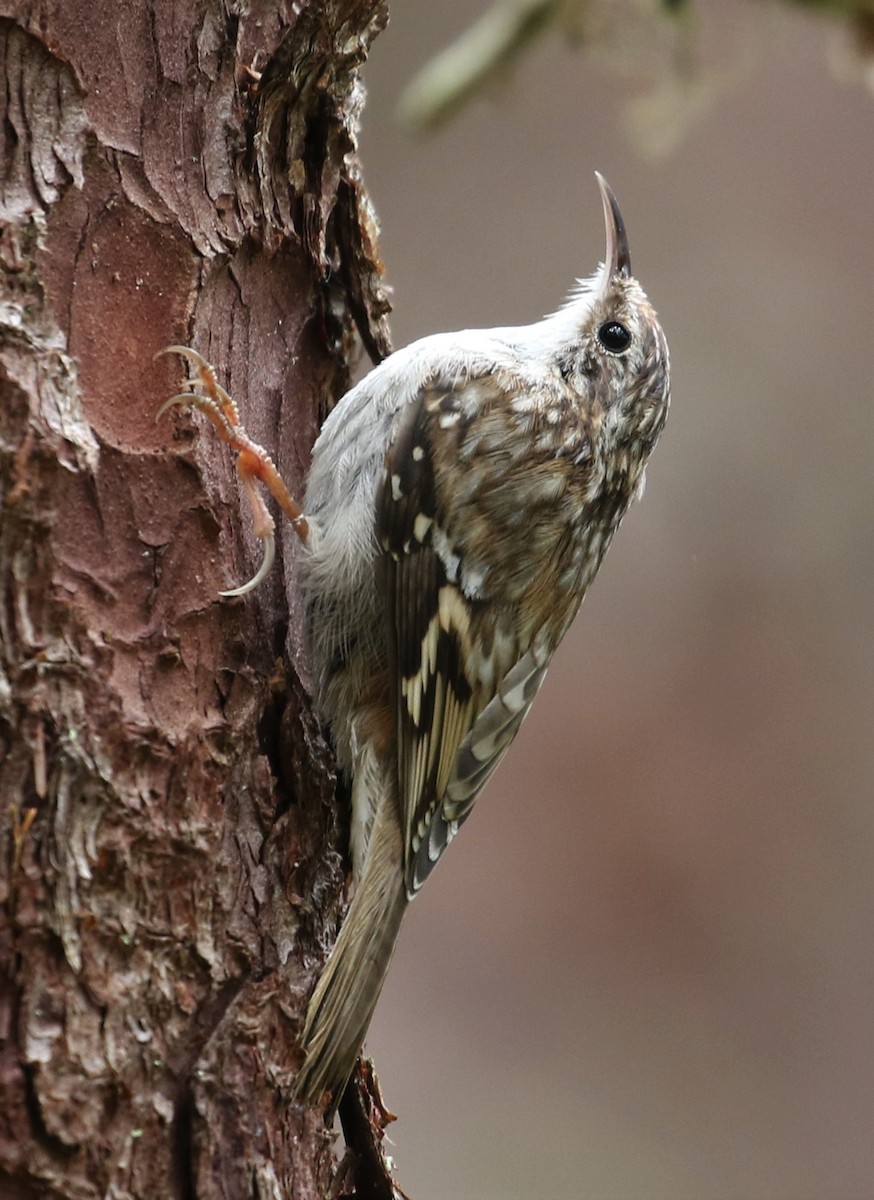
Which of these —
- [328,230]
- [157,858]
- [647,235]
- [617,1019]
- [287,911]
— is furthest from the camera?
[647,235]

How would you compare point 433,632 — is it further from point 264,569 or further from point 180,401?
point 180,401

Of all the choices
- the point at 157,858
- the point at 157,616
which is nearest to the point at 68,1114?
the point at 157,858

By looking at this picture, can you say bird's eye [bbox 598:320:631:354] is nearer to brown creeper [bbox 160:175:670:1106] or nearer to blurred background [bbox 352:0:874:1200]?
brown creeper [bbox 160:175:670:1106]

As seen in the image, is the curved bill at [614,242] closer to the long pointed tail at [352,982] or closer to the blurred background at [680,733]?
the long pointed tail at [352,982]

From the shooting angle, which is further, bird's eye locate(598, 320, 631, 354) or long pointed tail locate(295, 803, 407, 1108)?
bird's eye locate(598, 320, 631, 354)

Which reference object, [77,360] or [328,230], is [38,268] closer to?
[77,360]

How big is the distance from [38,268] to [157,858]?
2.67 ft

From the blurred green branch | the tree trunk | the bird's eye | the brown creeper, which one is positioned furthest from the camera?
the blurred green branch

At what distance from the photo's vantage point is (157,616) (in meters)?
2.01

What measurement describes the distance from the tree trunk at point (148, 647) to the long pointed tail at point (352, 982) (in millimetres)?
42

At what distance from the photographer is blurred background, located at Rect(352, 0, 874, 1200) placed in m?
5.27

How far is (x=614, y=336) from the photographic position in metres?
2.71

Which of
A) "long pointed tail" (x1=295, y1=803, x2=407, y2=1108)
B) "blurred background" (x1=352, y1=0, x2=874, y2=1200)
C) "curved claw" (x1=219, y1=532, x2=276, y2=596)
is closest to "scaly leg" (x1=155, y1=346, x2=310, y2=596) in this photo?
"curved claw" (x1=219, y1=532, x2=276, y2=596)

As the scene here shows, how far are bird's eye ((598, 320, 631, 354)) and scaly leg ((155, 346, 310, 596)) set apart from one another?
73cm
